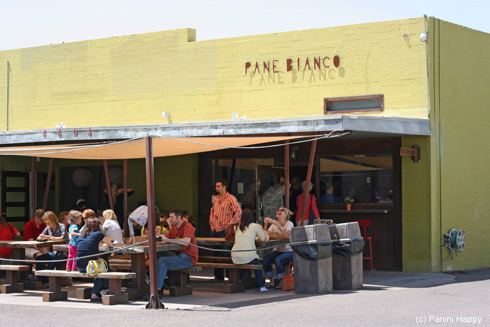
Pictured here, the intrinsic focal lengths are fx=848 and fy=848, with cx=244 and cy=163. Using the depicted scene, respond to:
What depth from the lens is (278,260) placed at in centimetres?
1310

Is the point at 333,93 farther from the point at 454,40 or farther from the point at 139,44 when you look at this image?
the point at 139,44

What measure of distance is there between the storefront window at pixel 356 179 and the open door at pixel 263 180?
3.55ft

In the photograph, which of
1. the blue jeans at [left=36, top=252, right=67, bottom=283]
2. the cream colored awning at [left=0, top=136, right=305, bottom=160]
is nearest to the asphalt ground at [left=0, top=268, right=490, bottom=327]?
the blue jeans at [left=36, top=252, right=67, bottom=283]

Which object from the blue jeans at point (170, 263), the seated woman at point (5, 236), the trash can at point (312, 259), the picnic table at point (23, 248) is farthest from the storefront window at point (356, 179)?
the seated woman at point (5, 236)

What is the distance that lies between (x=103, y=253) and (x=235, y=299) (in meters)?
1.96

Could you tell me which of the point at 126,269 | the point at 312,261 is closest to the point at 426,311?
the point at 312,261

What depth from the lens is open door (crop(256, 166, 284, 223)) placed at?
17.4m

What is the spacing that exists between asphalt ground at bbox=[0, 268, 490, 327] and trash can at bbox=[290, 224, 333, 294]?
20cm

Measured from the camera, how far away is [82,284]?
14.3 metres

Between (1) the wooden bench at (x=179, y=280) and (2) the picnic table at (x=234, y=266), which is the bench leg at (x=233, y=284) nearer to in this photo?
(2) the picnic table at (x=234, y=266)

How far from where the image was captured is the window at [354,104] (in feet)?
52.7

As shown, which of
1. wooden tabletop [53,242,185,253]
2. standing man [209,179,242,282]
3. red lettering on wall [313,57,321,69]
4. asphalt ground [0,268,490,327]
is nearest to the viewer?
asphalt ground [0,268,490,327]

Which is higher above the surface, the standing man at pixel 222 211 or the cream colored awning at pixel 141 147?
the cream colored awning at pixel 141 147

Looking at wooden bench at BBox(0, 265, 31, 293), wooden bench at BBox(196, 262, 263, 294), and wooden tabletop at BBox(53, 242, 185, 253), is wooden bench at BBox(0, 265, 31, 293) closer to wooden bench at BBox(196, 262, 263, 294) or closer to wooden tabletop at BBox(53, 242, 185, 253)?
wooden tabletop at BBox(53, 242, 185, 253)
